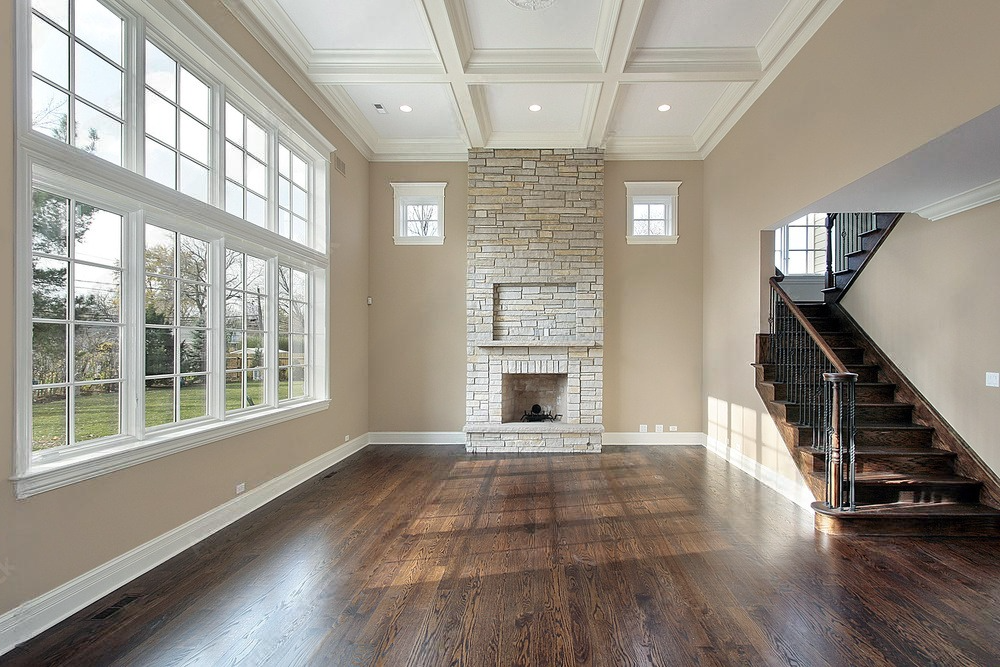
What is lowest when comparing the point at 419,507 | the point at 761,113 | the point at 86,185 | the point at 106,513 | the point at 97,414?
the point at 419,507

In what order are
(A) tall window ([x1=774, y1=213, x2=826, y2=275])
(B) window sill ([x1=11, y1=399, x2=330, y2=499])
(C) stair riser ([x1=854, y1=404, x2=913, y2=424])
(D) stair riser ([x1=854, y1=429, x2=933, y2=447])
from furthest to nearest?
(A) tall window ([x1=774, y1=213, x2=826, y2=275]) < (C) stair riser ([x1=854, y1=404, x2=913, y2=424]) < (D) stair riser ([x1=854, y1=429, x2=933, y2=447]) < (B) window sill ([x1=11, y1=399, x2=330, y2=499])

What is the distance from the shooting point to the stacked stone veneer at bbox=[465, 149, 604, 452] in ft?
22.2

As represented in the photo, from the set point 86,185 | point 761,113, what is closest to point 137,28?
point 86,185

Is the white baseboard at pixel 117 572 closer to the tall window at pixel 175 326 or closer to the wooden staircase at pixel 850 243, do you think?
the tall window at pixel 175 326

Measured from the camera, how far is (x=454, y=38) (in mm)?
4363

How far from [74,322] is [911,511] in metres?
5.23

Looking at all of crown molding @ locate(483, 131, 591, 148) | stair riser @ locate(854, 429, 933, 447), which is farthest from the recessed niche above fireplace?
stair riser @ locate(854, 429, 933, 447)

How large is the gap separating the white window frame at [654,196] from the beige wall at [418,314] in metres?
2.14

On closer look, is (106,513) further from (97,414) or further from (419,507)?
(419,507)

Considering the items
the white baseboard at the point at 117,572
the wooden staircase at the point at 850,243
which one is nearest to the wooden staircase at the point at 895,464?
the wooden staircase at the point at 850,243

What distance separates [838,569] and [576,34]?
14.3ft

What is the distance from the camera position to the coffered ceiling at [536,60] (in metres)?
4.15

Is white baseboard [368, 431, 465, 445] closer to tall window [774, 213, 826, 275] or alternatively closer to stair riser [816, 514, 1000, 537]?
Result: stair riser [816, 514, 1000, 537]

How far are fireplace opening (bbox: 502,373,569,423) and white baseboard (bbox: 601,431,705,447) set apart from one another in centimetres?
70
